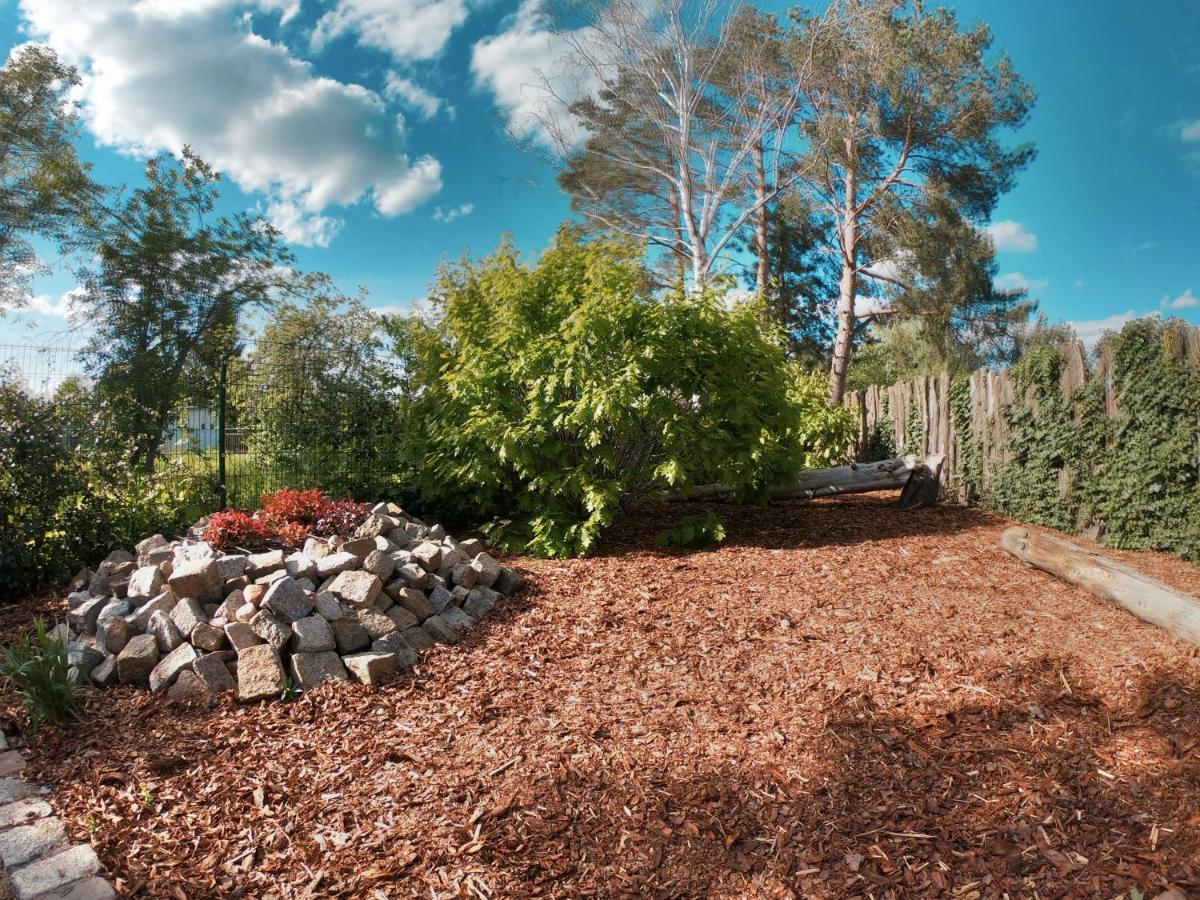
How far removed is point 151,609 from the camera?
3.91m

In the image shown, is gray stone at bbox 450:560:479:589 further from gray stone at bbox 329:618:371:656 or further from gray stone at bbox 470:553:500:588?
gray stone at bbox 329:618:371:656

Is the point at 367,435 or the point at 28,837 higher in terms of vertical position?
the point at 367,435

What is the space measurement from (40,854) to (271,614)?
1.42 metres

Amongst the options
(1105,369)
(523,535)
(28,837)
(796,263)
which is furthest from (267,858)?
(796,263)

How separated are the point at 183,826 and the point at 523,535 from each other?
3905 millimetres

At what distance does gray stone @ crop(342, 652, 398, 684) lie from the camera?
139 inches

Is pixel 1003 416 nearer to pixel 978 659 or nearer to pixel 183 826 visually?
pixel 978 659

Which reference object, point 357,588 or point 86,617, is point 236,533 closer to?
point 86,617

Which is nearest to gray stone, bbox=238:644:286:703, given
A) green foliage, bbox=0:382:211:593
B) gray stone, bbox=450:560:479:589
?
gray stone, bbox=450:560:479:589

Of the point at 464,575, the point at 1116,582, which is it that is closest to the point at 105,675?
the point at 464,575

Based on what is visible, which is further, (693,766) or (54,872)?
(693,766)

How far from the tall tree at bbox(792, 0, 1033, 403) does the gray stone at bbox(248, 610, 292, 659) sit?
11.5 m

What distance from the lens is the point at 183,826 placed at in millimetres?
2521

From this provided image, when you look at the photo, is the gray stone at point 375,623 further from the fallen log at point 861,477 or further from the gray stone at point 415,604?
the fallen log at point 861,477
